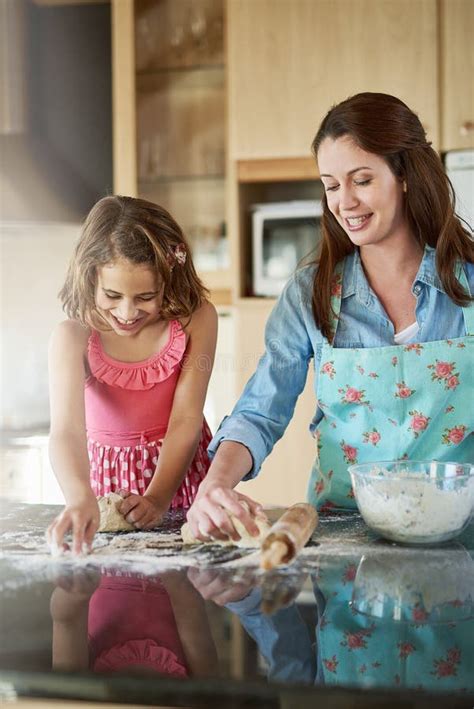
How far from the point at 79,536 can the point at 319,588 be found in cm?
30

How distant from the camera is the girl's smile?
1.28m

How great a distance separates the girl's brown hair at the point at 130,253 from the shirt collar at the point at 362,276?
0.82ft

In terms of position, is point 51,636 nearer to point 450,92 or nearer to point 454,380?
point 454,380

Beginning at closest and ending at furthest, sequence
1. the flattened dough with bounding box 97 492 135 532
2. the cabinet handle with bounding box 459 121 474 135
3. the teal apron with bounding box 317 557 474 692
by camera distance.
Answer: the teal apron with bounding box 317 557 474 692
the flattened dough with bounding box 97 492 135 532
the cabinet handle with bounding box 459 121 474 135

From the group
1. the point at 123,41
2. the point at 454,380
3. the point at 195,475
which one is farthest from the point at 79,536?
the point at 123,41

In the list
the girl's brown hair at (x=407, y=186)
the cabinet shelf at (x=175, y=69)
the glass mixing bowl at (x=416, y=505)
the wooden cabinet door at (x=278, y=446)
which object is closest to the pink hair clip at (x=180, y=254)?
the girl's brown hair at (x=407, y=186)

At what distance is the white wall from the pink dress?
1853mm

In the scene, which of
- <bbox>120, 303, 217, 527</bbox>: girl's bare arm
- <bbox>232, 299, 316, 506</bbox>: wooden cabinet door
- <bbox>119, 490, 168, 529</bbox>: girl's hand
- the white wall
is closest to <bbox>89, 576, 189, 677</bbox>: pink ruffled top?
<bbox>119, 490, 168, 529</bbox>: girl's hand

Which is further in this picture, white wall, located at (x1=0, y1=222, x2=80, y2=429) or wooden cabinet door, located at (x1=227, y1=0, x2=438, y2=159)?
white wall, located at (x1=0, y1=222, x2=80, y2=429)

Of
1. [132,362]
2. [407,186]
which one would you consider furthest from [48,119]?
[407,186]

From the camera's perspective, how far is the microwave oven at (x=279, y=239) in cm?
302

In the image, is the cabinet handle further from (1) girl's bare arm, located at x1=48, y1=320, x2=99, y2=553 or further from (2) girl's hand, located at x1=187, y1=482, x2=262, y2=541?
(2) girl's hand, located at x1=187, y1=482, x2=262, y2=541

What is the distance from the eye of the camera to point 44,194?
121 inches

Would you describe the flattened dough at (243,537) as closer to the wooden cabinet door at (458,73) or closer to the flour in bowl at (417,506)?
the flour in bowl at (417,506)
